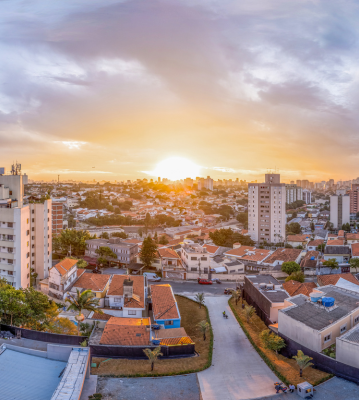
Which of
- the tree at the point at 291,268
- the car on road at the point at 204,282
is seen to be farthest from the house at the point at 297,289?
the car on road at the point at 204,282

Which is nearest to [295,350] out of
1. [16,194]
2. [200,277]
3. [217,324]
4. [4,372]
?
[217,324]

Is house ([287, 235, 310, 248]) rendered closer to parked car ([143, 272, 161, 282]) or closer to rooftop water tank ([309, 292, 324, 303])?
parked car ([143, 272, 161, 282])

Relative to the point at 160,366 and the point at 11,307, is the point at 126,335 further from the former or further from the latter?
the point at 11,307

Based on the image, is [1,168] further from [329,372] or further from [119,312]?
[329,372]

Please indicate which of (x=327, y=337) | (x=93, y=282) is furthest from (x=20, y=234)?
(x=327, y=337)

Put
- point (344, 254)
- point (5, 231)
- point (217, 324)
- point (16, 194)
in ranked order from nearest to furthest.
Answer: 1. point (217, 324)
2. point (5, 231)
3. point (16, 194)
4. point (344, 254)

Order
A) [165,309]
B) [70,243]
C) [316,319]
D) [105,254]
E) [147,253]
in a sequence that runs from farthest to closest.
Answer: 1. [70,243]
2. [105,254]
3. [147,253]
4. [165,309]
5. [316,319]
